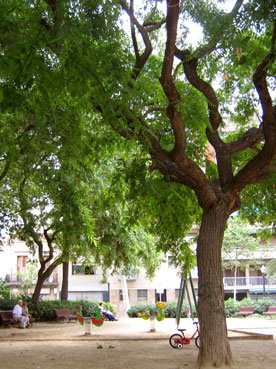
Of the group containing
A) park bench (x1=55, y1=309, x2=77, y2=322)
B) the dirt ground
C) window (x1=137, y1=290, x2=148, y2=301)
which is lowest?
window (x1=137, y1=290, x2=148, y2=301)

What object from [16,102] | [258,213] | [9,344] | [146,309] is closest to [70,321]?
[146,309]

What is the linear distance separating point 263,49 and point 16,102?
5.60m

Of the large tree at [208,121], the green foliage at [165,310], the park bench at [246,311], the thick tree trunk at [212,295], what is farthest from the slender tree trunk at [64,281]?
the thick tree trunk at [212,295]

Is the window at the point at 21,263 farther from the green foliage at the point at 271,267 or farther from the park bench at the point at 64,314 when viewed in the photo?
the park bench at the point at 64,314

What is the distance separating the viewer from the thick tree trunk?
8.33 m

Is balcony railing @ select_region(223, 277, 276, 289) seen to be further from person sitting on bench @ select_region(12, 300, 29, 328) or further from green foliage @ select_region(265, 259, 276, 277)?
person sitting on bench @ select_region(12, 300, 29, 328)

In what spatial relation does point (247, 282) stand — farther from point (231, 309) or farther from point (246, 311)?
point (246, 311)

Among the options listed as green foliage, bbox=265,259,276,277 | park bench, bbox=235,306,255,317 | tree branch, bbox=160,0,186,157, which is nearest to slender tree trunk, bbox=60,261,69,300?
park bench, bbox=235,306,255,317

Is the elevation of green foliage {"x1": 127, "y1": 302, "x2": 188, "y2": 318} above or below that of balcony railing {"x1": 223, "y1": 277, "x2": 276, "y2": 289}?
below

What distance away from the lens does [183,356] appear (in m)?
10.1

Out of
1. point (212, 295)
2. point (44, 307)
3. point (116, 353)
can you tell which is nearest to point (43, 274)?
point (44, 307)

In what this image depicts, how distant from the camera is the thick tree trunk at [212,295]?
8.33m

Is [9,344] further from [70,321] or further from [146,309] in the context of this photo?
[146,309]

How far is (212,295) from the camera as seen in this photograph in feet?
28.2
